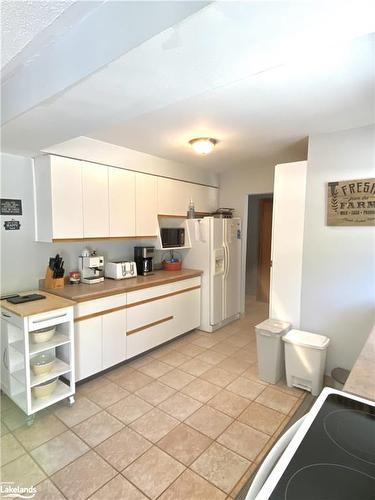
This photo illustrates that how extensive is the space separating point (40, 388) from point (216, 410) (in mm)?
1464

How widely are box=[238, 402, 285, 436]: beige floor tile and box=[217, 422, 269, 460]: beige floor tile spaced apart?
0.19 ft

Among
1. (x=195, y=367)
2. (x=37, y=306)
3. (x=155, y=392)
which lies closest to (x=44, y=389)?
(x=37, y=306)

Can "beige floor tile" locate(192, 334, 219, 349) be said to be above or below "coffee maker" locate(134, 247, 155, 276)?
below

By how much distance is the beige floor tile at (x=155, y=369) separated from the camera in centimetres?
295

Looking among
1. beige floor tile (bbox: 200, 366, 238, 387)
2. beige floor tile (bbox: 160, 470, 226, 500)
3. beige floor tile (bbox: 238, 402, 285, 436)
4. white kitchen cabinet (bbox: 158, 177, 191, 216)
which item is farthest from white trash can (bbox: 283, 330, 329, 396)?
white kitchen cabinet (bbox: 158, 177, 191, 216)

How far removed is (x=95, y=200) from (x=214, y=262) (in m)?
1.82

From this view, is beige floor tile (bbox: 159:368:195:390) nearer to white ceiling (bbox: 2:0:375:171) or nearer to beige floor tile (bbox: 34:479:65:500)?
beige floor tile (bbox: 34:479:65:500)

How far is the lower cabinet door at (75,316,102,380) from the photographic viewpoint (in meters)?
2.62

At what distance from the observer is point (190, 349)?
3537mm

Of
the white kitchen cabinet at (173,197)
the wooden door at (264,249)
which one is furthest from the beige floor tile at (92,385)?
the wooden door at (264,249)

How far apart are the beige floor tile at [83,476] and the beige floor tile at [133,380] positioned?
82 cm

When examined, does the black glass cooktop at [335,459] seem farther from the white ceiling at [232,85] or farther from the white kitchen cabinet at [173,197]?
the white kitchen cabinet at [173,197]

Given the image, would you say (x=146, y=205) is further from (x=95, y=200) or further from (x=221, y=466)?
(x=221, y=466)

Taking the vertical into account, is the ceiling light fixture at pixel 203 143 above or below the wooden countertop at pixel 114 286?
above
